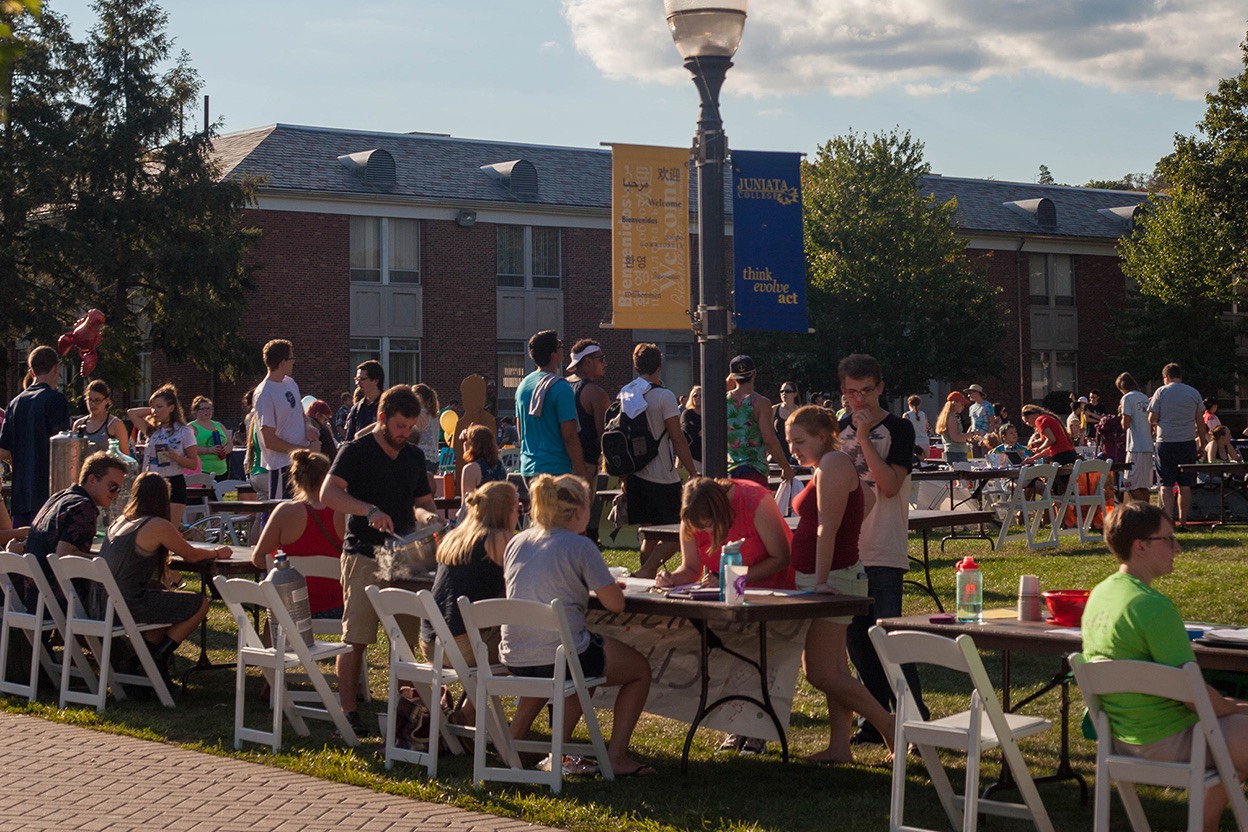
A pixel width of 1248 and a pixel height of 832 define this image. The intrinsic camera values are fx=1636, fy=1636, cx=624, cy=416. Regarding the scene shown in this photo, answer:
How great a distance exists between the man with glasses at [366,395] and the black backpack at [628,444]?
85.9 inches

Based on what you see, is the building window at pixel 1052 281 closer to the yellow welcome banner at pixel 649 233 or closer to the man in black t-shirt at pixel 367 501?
the yellow welcome banner at pixel 649 233

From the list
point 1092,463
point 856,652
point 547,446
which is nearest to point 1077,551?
point 1092,463

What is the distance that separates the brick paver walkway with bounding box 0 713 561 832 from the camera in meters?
6.84

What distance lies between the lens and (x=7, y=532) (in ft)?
37.5

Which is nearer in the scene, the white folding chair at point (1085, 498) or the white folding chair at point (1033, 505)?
the white folding chair at point (1033, 505)

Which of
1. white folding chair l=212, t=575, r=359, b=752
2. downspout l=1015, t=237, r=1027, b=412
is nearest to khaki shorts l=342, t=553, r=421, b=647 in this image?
white folding chair l=212, t=575, r=359, b=752

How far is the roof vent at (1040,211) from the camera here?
174ft

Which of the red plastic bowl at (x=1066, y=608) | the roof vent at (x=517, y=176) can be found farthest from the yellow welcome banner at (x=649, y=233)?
the roof vent at (x=517, y=176)

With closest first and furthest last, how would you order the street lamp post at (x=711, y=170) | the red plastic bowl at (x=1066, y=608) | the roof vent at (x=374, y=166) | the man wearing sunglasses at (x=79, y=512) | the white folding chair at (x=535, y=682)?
the red plastic bowl at (x=1066, y=608) < the white folding chair at (x=535, y=682) < the street lamp post at (x=711, y=170) < the man wearing sunglasses at (x=79, y=512) < the roof vent at (x=374, y=166)

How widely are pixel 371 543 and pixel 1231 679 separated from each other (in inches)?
176

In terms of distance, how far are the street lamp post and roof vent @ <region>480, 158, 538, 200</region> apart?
1374 inches

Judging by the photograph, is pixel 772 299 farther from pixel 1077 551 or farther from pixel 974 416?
pixel 974 416

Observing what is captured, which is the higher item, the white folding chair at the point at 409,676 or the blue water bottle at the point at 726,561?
the blue water bottle at the point at 726,561

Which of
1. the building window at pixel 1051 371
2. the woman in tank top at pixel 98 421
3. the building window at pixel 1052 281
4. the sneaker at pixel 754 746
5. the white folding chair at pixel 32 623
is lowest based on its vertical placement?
the sneaker at pixel 754 746
